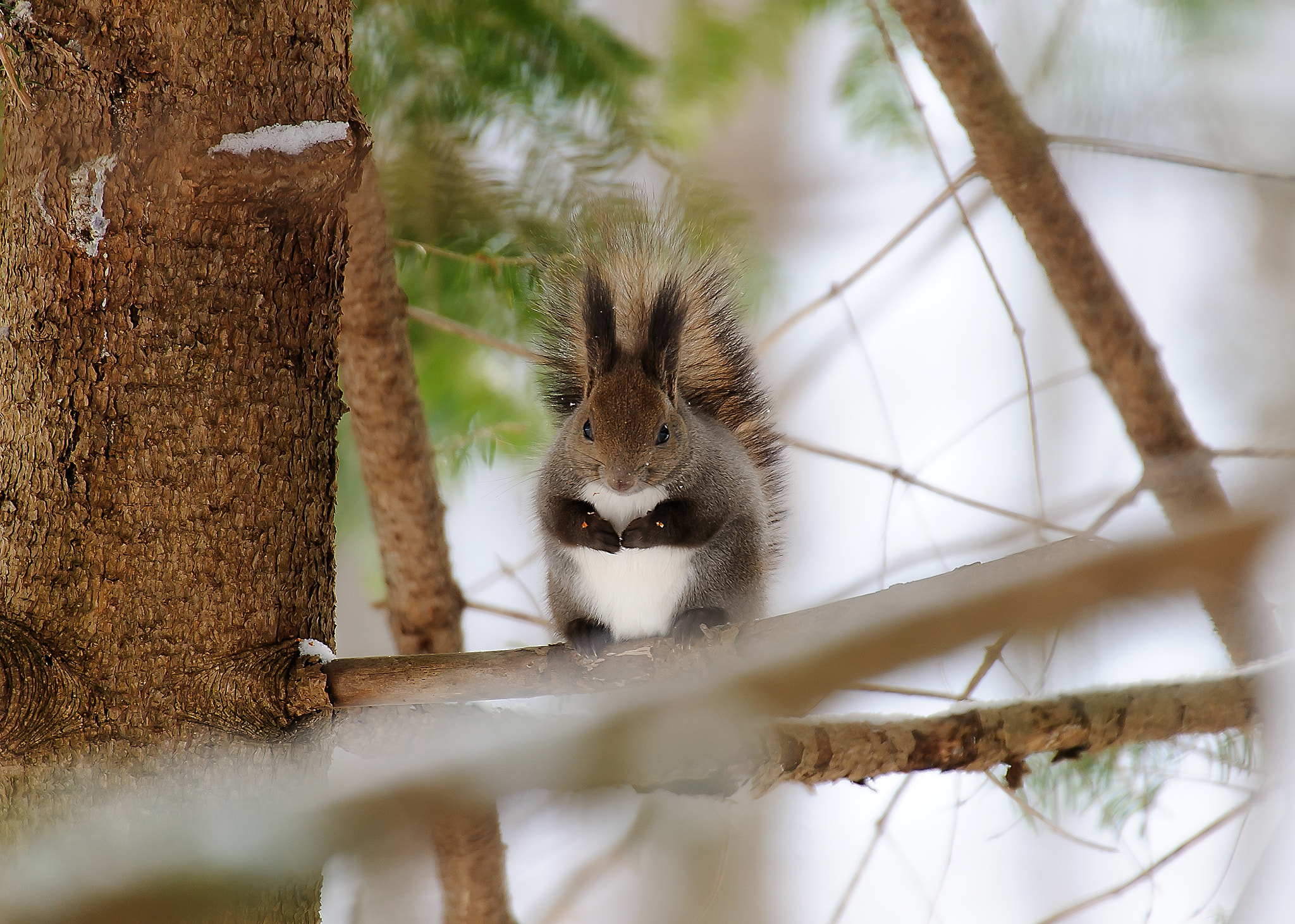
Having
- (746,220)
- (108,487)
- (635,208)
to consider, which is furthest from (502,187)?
(108,487)

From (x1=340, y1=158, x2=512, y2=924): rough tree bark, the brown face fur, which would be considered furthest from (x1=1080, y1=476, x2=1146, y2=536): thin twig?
(x1=340, y1=158, x2=512, y2=924): rough tree bark

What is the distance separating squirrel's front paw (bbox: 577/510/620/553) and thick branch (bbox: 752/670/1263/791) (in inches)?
15.7

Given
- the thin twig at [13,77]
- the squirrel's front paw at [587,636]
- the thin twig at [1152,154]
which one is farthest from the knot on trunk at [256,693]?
the thin twig at [1152,154]

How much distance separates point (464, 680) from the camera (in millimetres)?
1006

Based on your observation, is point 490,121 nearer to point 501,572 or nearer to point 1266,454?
point 501,572

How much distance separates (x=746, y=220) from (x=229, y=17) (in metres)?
0.71

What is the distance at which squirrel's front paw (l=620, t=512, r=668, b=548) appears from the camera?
1392mm

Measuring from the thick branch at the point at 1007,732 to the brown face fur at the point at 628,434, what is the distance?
45 cm

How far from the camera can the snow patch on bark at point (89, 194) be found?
917 millimetres

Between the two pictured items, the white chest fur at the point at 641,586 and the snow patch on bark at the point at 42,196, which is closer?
the snow patch on bark at the point at 42,196

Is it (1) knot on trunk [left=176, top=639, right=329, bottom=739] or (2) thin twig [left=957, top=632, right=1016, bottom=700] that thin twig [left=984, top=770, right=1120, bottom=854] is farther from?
(1) knot on trunk [left=176, top=639, right=329, bottom=739]

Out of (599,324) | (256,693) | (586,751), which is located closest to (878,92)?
(599,324)

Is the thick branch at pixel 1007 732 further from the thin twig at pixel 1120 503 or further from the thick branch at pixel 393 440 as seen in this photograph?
the thick branch at pixel 393 440

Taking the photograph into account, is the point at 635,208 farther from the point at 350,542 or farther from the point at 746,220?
the point at 350,542
